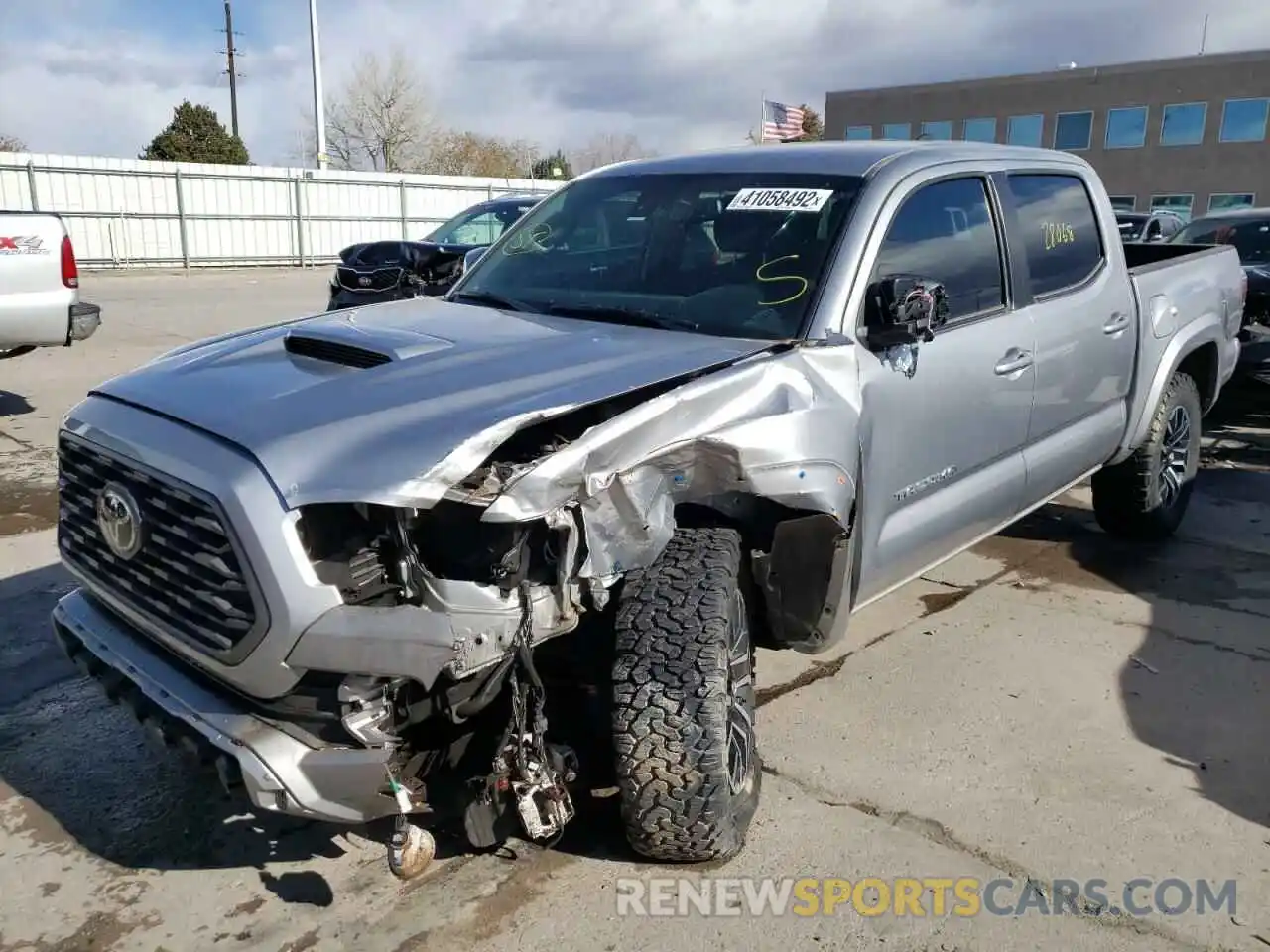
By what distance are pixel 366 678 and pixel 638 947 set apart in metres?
0.99

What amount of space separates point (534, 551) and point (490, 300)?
1675 millimetres

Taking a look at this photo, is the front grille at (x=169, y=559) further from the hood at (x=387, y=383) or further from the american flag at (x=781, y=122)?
the american flag at (x=781, y=122)

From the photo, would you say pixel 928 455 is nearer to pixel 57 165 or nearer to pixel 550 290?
pixel 550 290

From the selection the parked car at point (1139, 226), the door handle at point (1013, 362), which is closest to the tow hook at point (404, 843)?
the door handle at point (1013, 362)

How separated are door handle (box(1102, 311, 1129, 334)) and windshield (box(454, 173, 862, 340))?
5.68 feet

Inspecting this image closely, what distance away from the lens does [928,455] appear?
3.60 m

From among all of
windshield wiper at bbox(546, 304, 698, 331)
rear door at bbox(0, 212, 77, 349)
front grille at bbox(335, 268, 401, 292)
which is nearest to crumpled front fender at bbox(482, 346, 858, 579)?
windshield wiper at bbox(546, 304, 698, 331)

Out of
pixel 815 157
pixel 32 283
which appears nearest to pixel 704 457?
pixel 815 157

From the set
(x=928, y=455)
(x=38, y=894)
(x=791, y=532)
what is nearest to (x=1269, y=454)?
(x=928, y=455)

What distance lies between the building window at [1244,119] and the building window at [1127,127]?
9.50ft

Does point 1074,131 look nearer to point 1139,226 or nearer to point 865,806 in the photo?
point 1139,226

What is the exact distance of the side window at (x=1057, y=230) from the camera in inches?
171

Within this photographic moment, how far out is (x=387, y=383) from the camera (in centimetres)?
274

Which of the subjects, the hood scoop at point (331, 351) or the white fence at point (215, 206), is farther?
the white fence at point (215, 206)
